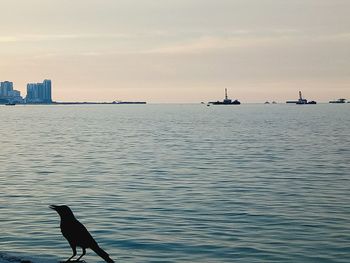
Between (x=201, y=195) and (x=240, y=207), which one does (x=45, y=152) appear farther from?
(x=240, y=207)

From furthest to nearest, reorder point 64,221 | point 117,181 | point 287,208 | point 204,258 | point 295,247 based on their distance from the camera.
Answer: point 117,181, point 287,208, point 295,247, point 204,258, point 64,221

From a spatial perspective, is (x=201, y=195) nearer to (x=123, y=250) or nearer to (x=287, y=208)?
(x=287, y=208)

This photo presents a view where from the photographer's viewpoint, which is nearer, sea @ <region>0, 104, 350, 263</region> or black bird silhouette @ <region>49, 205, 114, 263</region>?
black bird silhouette @ <region>49, 205, 114, 263</region>

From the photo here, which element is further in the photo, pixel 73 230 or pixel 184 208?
pixel 184 208

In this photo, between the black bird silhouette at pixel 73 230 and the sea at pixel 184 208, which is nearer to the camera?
the black bird silhouette at pixel 73 230

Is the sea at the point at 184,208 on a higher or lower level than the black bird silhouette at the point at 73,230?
lower

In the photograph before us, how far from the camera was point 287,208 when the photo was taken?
2495 cm

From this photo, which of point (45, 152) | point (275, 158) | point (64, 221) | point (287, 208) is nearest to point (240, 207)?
point (287, 208)

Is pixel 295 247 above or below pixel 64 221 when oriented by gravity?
below

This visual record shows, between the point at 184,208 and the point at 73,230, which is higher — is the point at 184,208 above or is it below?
below

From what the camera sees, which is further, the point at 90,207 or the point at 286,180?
the point at 286,180

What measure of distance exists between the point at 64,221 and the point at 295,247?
8810 millimetres

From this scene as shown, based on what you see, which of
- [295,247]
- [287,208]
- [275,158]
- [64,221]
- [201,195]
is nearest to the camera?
[64,221]

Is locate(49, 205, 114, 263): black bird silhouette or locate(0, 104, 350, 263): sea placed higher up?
locate(49, 205, 114, 263): black bird silhouette
